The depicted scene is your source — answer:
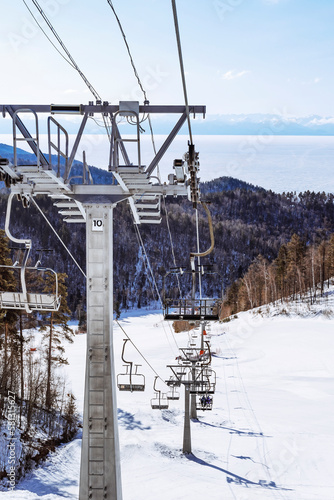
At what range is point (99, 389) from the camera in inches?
372

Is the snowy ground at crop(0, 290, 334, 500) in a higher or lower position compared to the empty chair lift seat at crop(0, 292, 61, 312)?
lower

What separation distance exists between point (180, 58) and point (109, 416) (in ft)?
23.4

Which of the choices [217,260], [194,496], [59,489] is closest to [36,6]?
[194,496]

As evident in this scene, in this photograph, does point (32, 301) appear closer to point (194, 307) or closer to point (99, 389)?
point (99, 389)

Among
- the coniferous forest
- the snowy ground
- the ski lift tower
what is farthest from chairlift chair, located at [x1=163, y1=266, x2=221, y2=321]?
the coniferous forest

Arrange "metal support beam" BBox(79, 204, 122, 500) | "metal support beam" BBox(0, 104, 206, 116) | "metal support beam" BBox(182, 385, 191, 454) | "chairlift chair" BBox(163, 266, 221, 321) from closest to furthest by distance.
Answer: "metal support beam" BBox(0, 104, 206, 116)
"metal support beam" BBox(79, 204, 122, 500)
"chairlift chair" BBox(163, 266, 221, 321)
"metal support beam" BBox(182, 385, 191, 454)

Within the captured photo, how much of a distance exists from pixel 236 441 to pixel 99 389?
64.6ft

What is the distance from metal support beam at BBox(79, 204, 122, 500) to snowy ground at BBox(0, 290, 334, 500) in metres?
11.5

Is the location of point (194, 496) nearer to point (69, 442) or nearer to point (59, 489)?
point (59, 489)

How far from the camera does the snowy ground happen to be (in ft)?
68.5

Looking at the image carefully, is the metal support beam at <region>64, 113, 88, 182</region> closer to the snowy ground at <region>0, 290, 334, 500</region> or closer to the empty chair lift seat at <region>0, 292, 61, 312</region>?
the empty chair lift seat at <region>0, 292, 61, 312</region>

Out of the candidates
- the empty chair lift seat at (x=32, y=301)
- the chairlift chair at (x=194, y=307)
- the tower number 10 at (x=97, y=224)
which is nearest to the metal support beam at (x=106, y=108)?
the tower number 10 at (x=97, y=224)

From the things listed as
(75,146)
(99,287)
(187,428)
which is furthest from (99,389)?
(187,428)

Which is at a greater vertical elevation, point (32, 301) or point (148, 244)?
point (148, 244)
